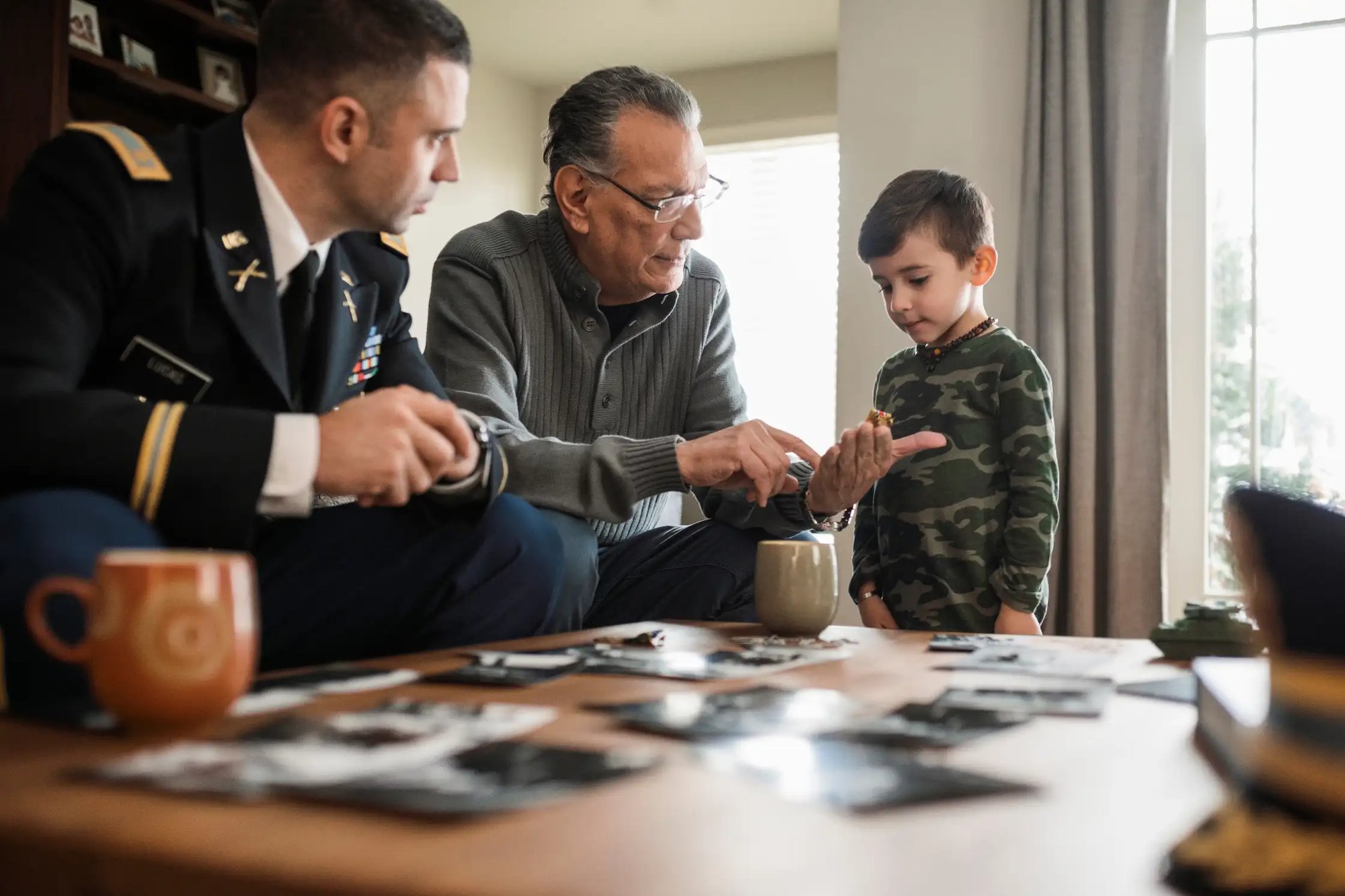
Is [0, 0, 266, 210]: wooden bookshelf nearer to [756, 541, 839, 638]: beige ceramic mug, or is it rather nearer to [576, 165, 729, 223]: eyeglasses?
[576, 165, 729, 223]: eyeglasses

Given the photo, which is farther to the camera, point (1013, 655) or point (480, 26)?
point (480, 26)

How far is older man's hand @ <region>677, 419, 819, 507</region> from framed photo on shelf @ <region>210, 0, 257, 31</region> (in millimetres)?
2752

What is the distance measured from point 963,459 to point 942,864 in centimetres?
175

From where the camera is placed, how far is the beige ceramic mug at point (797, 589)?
4.39 feet

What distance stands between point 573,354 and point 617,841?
1.69m

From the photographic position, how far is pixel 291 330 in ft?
4.41

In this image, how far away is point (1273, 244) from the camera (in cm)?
356

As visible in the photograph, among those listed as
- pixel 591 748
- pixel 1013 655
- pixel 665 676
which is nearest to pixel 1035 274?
pixel 1013 655

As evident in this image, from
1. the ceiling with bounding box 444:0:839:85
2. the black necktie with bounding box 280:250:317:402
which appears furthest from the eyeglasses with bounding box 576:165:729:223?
the ceiling with bounding box 444:0:839:85

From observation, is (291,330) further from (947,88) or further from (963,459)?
(947,88)

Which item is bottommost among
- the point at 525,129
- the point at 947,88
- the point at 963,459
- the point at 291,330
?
the point at 963,459

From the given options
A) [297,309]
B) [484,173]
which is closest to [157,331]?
[297,309]

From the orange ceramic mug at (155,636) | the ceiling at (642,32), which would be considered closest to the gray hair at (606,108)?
the orange ceramic mug at (155,636)

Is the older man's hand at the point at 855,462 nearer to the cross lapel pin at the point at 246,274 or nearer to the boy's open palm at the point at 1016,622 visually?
the boy's open palm at the point at 1016,622
